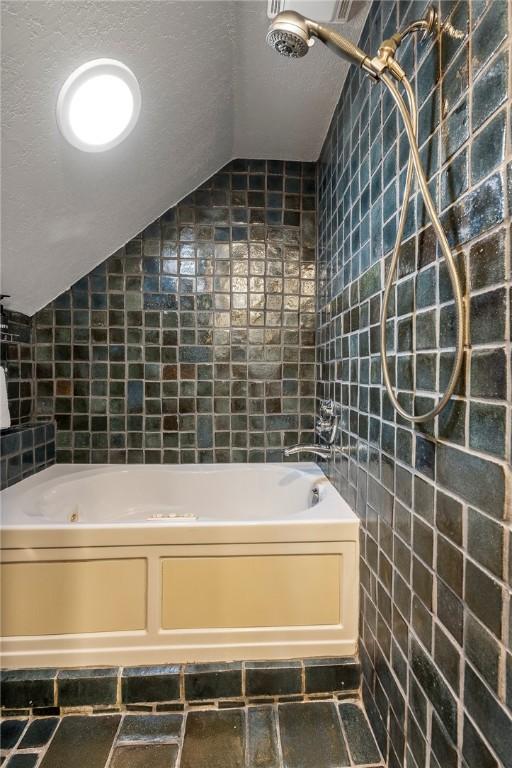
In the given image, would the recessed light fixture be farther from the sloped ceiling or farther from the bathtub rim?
the bathtub rim

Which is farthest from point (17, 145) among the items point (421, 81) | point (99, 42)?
A: point (421, 81)

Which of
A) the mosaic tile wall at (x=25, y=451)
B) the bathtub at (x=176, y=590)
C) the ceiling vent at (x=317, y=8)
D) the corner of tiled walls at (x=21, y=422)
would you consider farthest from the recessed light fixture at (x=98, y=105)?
the bathtub at (x=176, y=590)

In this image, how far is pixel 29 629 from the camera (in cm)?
141

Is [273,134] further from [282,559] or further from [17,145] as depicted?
[282,559]

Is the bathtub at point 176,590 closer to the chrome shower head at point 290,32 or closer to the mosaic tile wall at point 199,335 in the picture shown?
the mosaic tile wall at point 199,335

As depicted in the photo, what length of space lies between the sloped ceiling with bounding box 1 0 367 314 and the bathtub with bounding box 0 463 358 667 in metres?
1.26

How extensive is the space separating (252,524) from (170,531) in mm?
303

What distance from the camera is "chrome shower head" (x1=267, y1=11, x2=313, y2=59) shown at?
2.99ft

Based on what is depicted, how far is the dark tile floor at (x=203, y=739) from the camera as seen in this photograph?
1.18 meters

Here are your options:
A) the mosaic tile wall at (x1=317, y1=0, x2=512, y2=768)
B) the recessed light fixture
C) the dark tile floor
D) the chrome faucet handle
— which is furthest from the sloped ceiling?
the dark tile floor

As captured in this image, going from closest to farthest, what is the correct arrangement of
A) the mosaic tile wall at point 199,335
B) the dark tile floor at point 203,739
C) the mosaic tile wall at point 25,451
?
the dark tile floor at point 203,739 → the mosaic tile wall at point 25,451 → the mosaic tile wall at point 199,335

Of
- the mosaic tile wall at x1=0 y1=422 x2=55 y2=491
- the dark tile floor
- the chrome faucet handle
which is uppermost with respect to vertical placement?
the chrome faucet handle

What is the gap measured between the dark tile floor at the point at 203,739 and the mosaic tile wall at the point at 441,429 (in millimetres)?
136

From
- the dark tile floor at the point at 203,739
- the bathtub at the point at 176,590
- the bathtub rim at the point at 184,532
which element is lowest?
the dark tile floor at the point at 203,739
